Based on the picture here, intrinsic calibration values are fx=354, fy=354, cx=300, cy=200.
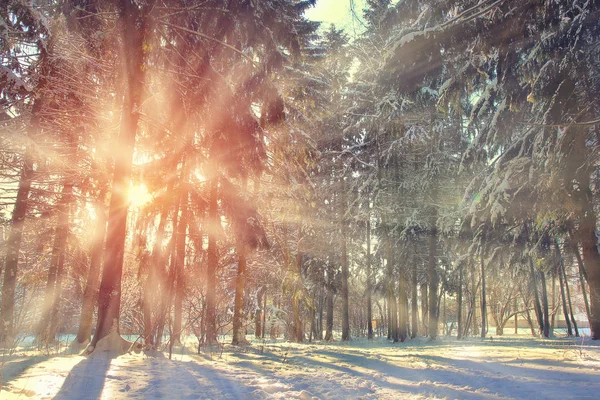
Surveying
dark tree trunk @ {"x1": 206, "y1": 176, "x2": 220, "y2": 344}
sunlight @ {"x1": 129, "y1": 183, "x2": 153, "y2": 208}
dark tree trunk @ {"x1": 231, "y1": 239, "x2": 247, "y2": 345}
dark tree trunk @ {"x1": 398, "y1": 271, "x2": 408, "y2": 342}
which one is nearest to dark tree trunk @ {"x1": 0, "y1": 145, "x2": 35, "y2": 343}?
sunlight @ {"x1": 129, "y1": 183, "x2": 153, "y2": 208}

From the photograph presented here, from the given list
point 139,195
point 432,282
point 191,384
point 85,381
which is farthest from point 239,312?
point 432,282

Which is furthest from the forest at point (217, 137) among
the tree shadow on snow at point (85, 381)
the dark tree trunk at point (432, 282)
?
the dark tree trunk at point (432, 282)

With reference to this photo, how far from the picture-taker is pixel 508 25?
19.0ft

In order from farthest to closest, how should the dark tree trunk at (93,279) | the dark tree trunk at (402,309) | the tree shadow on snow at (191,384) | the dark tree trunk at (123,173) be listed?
the dark tree trunk at (402,309) < the dark tree trunk at (93,279) < the dark tree trunk at (123,173) < the tree shadow on snow at (191,384)

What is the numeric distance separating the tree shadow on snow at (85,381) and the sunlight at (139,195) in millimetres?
5912

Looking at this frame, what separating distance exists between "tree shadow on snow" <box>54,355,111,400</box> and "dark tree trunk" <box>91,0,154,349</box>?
1.45 metres

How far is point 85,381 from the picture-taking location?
3982 mm

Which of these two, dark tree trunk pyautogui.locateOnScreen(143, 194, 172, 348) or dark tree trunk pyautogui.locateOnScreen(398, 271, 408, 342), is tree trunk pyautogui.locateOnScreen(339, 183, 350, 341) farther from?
dark tree trunk pyautogui.locateOnScreen(143, 194, 172, 348)

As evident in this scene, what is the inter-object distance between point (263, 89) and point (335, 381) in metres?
5.98

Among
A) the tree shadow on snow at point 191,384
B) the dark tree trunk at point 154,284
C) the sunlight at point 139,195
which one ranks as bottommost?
the tree shadow on snow at point 191,384

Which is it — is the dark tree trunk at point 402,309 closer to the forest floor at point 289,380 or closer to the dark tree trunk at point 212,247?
the dark tree trunk at point 212,247

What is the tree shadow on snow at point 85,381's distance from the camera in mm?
3393

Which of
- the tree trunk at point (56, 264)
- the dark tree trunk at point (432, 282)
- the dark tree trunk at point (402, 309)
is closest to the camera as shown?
the tree trunk at point (56, 264)

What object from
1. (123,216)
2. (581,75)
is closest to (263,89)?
(123,216)
